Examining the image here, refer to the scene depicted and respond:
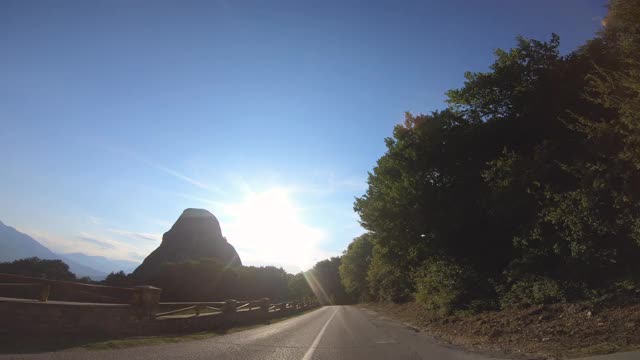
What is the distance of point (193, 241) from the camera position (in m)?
94.6

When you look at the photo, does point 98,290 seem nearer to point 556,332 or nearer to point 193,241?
point 556,332

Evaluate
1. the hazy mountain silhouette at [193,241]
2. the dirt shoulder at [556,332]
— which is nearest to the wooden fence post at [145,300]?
the dirt shoulder at [556,332]

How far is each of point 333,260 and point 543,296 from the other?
13729 cm

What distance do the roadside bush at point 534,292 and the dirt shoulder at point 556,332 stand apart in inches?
20.3

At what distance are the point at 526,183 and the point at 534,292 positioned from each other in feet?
14.0

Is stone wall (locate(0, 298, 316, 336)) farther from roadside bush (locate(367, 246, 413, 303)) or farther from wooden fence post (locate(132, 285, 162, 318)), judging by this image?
roadside bush (locate(367, 246, 413, 303))

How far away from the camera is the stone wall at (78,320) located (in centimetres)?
919

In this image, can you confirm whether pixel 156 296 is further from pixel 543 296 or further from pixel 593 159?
pixel 593 159

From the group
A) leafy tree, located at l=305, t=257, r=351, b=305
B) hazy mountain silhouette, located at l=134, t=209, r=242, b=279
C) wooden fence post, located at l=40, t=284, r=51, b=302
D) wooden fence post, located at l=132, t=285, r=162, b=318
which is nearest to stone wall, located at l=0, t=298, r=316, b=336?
wooden fence post, located at l=132, t=285, r=162, b=318

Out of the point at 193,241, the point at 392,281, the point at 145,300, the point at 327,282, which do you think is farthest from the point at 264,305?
the point at 327,282

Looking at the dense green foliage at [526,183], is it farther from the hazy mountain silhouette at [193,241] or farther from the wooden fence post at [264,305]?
the hazy mountain silhouette at [193,241]

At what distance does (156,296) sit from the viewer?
547 inches

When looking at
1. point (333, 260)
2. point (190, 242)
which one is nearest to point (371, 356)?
point (190, 242)

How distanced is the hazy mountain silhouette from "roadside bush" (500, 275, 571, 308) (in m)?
77.8
